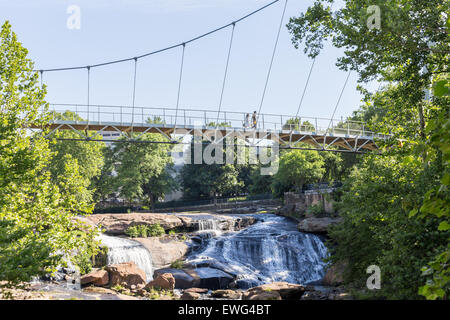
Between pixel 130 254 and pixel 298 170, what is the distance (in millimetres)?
21753

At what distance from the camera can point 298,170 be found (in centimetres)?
4022

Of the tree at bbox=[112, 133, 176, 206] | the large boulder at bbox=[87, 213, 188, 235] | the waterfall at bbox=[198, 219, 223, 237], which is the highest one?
the tree at bbox=[112, 133, 176, 206]

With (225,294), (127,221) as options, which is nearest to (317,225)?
(225,294)

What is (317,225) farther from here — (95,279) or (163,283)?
(95,279)

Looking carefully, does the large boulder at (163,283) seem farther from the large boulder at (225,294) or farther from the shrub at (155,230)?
the shrub at (155,230)

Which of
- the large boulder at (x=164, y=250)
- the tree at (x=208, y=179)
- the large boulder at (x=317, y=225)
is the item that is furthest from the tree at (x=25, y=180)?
the tree at (x=208, y=179)

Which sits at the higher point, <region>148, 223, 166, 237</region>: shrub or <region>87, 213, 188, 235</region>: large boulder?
<region>87, 213, 188, 235</region>: large boulder

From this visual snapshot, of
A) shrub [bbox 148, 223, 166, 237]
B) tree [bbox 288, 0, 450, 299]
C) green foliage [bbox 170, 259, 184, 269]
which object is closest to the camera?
tree [bbox 288, 0, 450, 299]

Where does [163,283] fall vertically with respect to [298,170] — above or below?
below

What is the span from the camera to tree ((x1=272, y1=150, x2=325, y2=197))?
4084 centimetres

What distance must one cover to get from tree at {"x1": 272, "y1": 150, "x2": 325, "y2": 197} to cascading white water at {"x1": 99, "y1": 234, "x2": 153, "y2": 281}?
20.7 meters

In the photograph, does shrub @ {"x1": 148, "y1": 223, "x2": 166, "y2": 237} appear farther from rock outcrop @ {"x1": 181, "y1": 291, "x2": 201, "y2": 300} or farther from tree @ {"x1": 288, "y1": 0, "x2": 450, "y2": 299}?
tree @ {"x1": 288, "y1": 0, "x2": 450, "y2": 299}

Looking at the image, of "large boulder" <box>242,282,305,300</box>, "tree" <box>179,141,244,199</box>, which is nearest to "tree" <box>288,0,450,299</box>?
"large boulder" <box>242,282,305,300</box>
